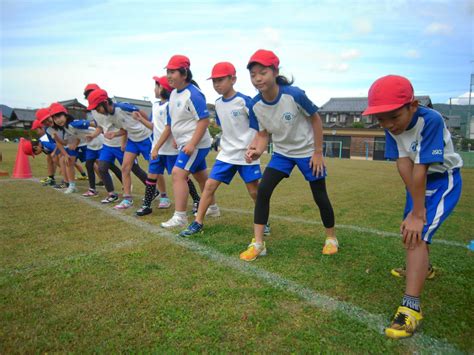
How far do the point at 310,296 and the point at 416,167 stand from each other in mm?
1202

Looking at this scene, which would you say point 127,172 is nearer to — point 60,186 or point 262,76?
point 60,186

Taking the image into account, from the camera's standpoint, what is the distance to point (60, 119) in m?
6.77

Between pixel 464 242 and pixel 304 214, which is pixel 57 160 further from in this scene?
pixel 464 242

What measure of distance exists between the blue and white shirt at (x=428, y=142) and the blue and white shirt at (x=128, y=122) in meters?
4.60

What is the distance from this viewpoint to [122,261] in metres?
3.25

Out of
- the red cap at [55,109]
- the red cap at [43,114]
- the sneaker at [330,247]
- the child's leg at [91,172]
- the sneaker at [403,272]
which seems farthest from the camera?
the child's leg at [91,172]

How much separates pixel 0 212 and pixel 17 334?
155 inches

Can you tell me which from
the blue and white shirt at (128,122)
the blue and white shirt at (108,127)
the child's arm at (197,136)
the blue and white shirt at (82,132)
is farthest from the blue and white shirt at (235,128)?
the blue and white shirt at (82,132)

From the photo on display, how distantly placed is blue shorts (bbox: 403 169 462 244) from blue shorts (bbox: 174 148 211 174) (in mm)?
3024

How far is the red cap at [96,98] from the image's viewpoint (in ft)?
18.4

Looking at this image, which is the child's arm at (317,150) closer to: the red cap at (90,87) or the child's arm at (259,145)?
the child's arm at (259,145)

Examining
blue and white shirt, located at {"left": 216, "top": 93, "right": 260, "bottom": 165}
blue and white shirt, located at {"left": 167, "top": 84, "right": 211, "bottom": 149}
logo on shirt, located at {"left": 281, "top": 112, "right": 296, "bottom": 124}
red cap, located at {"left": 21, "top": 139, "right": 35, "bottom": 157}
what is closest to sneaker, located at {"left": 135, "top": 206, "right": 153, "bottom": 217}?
blue and white shirt, located at {"left": 167, "top": 84, "right": 211, "bottom": 149}

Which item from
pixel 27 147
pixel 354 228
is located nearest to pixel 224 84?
pixel 354 228

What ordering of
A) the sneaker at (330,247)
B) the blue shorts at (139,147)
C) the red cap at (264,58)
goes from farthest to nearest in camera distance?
the blue shorts at (139,147) → the sneaker at (330,247) → the red cap at (264,58)
